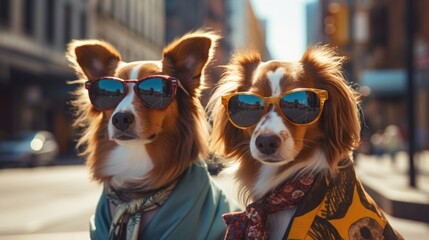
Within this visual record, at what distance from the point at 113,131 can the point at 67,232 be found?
4.27 metres

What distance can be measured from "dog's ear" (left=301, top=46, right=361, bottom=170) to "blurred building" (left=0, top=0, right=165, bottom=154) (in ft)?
71.5

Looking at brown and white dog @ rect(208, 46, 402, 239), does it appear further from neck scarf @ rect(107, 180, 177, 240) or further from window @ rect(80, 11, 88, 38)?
window @ rect(80, 11, 88, 38)

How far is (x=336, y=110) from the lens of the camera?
3246 mm

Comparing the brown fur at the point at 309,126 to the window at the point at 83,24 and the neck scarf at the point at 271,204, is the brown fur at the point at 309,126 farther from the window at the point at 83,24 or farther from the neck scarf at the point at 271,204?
the window at the point at 83,24

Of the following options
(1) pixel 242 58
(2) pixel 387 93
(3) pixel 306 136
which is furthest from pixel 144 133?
(2) pixel 387 93

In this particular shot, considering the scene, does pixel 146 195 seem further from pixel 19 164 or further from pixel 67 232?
pixel 19 164

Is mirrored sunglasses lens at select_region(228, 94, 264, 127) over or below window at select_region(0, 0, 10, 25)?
below

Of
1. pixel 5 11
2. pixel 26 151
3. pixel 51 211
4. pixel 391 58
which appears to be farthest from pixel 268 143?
pixel 391 58

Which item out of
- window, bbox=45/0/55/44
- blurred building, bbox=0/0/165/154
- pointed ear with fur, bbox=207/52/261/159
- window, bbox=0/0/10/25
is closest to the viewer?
pointed ear with fur, bbox=207/52/261/159

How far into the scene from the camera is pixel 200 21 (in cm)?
6606

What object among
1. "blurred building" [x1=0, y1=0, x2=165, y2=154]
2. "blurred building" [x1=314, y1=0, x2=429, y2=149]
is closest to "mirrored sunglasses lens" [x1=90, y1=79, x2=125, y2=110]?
"blurred building" [x1=314, y1=0, x2=429, y2=149]

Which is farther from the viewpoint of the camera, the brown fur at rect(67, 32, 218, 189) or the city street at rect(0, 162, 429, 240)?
the city street at rect(0, 162, 429, 240)

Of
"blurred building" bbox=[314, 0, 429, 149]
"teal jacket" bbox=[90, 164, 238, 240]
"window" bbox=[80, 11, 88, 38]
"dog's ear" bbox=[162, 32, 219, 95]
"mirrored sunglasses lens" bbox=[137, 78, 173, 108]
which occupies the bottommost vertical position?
"teal jacket" bbox=[90, 164, 238, 240]

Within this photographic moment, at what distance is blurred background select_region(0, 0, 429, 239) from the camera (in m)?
10.4
